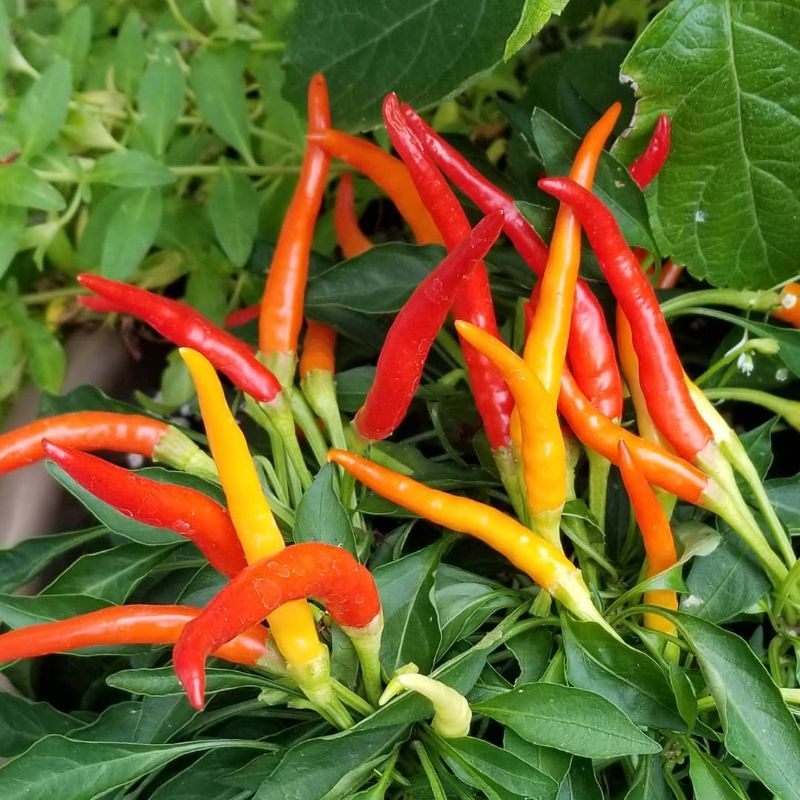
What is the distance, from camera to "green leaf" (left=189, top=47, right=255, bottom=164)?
0.87m

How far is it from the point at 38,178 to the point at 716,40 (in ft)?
1.88

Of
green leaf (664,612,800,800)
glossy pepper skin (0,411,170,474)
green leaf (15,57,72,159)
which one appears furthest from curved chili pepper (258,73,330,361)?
green leaf (664,612,800,800)

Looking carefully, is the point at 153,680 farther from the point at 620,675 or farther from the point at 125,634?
the point at 620,675

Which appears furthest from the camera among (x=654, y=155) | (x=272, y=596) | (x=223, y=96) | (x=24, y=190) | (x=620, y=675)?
(x=223, y=96)

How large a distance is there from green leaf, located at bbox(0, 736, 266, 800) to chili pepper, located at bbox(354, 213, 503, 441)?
0.80ft

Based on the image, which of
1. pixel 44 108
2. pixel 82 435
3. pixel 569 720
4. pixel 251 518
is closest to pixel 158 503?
pixel 251 518

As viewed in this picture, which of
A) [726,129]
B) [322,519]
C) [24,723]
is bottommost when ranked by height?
[24,723]

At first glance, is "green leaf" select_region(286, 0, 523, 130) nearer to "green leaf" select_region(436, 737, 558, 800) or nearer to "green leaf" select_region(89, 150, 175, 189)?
"green leaf" select_region(89, 150, 175, 189)

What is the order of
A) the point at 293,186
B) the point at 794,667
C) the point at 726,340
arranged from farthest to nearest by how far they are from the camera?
the point at 293,186 → the point at 726,340 → the point at 794,667

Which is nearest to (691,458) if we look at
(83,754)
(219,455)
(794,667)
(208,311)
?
(794,667)

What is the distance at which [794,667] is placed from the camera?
59cm

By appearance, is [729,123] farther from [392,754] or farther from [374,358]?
[392,754]

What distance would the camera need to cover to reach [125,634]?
0.50m

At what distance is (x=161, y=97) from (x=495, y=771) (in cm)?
67
